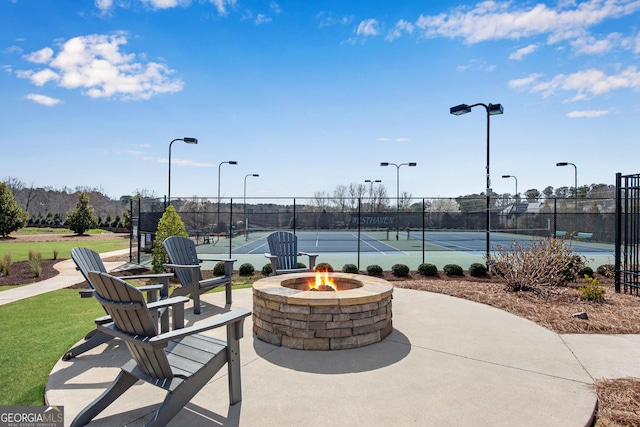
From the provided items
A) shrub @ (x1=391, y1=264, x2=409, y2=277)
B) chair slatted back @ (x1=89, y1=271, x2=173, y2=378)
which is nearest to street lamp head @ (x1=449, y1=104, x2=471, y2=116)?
shrub @ (x1=391, y1=264, x2=409, y2=277)

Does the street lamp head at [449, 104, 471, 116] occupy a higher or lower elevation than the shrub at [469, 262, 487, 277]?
higher

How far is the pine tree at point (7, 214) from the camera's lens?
84.5 ft

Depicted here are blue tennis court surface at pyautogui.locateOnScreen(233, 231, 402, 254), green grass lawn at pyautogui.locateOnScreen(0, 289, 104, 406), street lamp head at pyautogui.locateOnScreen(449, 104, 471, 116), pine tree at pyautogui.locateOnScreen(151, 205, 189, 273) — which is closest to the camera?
green grass lawn at pyautogui.locateOnScreen(0, 289, 104, 406)

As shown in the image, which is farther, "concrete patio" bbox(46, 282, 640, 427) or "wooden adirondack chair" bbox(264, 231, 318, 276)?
"wooden adirondack chair" bbox(264, 231, 318, 276)

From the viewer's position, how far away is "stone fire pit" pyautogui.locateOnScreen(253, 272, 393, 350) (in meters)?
3.87

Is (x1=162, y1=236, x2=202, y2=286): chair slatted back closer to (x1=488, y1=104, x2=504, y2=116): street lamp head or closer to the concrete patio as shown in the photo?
the concrete patio

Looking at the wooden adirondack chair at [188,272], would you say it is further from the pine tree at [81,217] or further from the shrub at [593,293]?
the pine tree at [81,217]

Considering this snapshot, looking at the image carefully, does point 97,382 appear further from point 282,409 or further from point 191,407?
point 282,409

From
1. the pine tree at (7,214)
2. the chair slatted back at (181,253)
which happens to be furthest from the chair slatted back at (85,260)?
the pine tree at (7,214)

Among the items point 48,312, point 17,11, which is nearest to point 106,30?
point 17,11

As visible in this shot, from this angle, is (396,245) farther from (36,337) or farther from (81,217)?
(81,217)

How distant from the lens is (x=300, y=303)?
386 centimetres

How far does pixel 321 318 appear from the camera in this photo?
12.7 ft

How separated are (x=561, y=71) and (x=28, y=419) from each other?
11.1 meters
